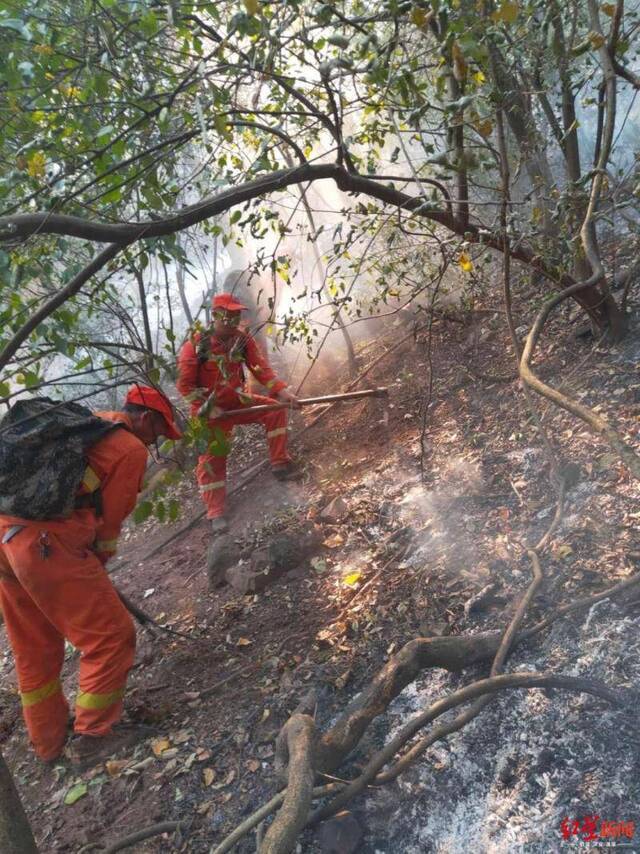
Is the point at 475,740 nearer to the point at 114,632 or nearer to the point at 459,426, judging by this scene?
the point at 114,632

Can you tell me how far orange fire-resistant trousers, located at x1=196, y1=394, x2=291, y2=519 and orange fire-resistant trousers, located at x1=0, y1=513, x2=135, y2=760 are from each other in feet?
6.01

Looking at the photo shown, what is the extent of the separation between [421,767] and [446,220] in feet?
9.48

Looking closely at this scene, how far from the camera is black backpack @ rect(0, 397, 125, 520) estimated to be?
8.74 feet

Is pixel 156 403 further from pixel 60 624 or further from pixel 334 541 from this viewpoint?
pixel 334 541

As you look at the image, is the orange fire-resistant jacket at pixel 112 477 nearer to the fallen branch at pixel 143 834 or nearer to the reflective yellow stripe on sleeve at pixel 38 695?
the reflective yellow stripe on sleeve at pixel 38 695

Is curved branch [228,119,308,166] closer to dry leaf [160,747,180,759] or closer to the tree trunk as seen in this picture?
the tree trunk

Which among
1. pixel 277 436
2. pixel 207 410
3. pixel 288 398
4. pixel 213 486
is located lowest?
pixel 213 486

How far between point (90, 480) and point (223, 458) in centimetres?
189

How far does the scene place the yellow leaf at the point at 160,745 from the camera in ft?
8.88

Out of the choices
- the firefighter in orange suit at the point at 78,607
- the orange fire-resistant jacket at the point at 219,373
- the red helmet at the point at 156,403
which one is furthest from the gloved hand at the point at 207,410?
the orange fire-resistant jacket at the point at 219,373

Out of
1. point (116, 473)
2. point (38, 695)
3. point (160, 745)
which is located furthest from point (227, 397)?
point (160, 745)

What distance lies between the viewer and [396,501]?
394 cm

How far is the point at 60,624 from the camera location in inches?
114

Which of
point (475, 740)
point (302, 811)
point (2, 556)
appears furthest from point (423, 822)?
point (2, 556)
